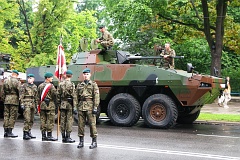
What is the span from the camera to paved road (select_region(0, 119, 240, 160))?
946 centimetres

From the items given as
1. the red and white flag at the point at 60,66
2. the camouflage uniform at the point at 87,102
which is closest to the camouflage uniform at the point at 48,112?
the red and white flag at the point at 60,66

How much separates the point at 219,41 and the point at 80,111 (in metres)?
14.9

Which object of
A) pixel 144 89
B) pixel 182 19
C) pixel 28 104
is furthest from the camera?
pixel 182 19

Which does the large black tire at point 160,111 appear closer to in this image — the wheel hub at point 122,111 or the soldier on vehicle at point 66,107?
the wheel hub at point 122,111

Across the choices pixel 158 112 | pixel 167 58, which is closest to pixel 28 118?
pixel 158 112

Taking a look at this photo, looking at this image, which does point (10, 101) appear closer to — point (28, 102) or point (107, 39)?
point (28, 102)

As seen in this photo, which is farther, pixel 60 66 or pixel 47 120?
pixel 60 66

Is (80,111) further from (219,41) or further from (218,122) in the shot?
(219,41)

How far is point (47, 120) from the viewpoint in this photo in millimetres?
11523

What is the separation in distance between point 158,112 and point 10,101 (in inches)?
187

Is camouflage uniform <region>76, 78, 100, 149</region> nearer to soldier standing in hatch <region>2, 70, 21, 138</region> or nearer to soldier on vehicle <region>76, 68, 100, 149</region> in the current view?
soldier on vehicle <region>76, 68, 100, 149</region>

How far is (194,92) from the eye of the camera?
47.0 feet

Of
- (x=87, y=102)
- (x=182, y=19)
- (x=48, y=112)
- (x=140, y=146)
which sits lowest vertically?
(x=140, y=146)

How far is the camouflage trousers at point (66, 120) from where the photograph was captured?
1106cm
